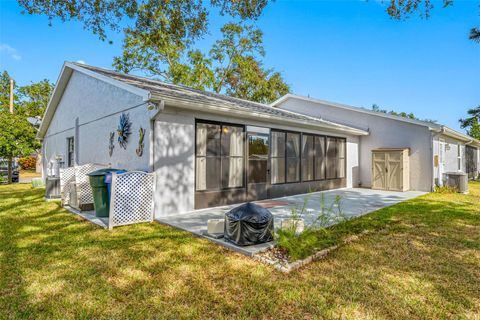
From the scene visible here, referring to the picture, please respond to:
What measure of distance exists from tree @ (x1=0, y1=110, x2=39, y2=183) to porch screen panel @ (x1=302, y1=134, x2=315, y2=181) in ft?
49.0

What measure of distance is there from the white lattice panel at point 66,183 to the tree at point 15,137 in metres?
9.49

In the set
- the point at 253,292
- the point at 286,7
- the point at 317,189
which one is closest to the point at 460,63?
the point at 317,189

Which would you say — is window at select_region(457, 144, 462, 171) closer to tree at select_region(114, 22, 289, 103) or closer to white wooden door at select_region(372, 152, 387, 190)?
white wooden door at select_region(372, 152, 387, 190)

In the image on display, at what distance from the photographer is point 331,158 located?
1107cm

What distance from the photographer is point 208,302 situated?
8.31 feet

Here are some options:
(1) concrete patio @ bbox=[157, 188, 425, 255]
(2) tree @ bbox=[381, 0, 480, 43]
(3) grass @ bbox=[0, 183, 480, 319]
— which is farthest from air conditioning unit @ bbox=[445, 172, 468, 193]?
(2) tree @ bbox=[381, 0, 480, 43]

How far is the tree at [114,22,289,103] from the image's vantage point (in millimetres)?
20953

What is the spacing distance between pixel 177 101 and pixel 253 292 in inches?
167

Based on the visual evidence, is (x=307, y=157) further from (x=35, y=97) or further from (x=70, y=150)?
(x=35, y=97)

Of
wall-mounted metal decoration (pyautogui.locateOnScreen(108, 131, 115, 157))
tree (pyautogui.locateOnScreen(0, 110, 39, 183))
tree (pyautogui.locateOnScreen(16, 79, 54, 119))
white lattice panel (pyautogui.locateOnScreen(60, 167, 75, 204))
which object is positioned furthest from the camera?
tree (pyautogui.locateOnScreen(16, 79, 54, 119))

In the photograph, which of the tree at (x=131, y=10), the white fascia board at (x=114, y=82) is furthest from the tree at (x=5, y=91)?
the tree at (x=131, y=10)

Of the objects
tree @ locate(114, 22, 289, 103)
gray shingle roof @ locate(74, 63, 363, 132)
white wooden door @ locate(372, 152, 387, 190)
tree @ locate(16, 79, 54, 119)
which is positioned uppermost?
tree @ locate(114, 22, 289, 103)

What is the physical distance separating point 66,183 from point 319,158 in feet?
28.0

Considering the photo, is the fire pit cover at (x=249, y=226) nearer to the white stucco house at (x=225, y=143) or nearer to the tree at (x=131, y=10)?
the white stucco house at (x=225, y=143)
